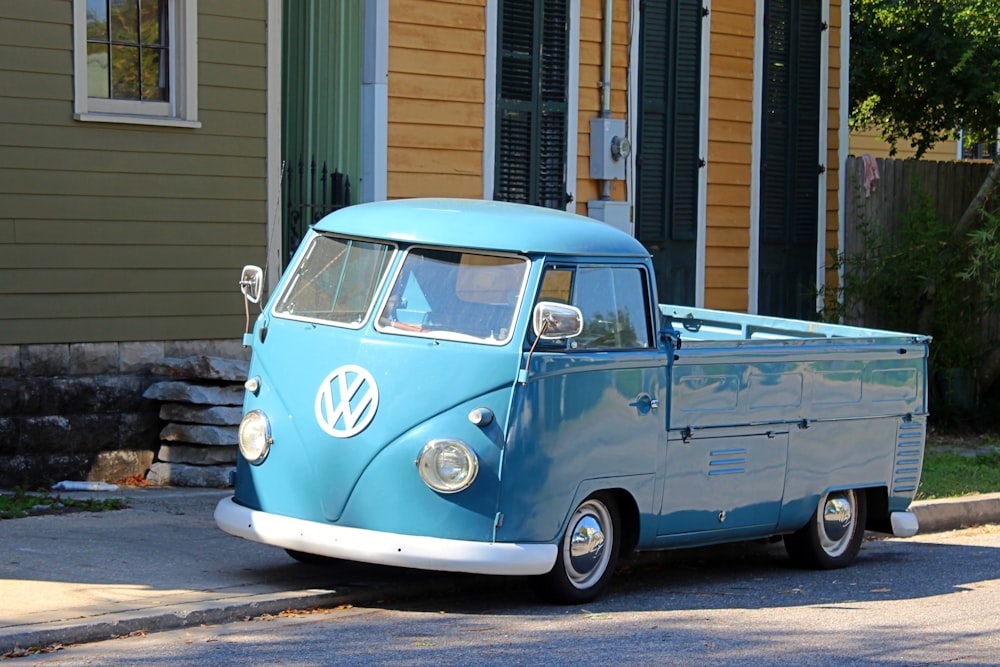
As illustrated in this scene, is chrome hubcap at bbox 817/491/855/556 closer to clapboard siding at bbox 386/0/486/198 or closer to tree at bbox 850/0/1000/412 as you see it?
clapboard siding at bbox 386/0/486/198

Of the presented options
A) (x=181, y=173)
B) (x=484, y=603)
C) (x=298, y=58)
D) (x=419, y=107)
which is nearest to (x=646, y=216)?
(x=419, y=107)

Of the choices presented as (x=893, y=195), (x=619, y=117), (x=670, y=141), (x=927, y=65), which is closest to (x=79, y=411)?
(x=619, y=117)

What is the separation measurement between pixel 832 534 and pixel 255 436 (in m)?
3.71

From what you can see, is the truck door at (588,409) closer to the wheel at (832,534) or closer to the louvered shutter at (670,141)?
the wheel at (832,534)

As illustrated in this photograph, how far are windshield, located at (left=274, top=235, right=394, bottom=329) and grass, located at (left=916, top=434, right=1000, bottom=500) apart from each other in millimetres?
5447

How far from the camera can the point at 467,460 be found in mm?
7578

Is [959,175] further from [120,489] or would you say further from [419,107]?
[120,489]

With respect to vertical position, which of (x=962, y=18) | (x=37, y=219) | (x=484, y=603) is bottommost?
(x=484, y=603)

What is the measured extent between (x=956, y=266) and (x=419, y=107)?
642cm

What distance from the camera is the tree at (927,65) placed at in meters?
18.5

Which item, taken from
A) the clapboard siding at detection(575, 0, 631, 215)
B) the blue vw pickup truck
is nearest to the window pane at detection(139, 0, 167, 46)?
the blue vw pickup truck

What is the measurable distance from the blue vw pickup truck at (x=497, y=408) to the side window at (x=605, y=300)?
0.04 ft

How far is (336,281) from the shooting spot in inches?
327

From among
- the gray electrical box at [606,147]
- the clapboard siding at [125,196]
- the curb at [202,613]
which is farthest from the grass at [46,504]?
the gray electrical box at [606,147]
